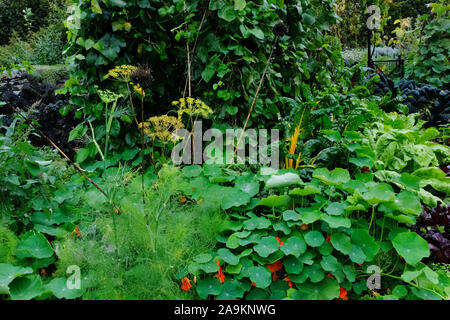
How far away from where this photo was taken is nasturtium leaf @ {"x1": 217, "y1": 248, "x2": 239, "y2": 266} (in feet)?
5.12

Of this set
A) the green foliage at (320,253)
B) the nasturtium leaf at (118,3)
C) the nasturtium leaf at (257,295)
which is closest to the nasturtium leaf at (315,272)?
the green foliage at (320,253)

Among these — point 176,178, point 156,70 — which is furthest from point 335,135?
point 156,70

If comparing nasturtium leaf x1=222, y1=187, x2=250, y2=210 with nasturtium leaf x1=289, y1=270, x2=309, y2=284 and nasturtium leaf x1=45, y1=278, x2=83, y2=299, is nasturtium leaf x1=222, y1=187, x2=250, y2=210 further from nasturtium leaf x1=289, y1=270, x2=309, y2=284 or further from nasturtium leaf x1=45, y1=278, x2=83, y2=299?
nasturtium leaf x1=45, y1=278, x2=83, y2=299

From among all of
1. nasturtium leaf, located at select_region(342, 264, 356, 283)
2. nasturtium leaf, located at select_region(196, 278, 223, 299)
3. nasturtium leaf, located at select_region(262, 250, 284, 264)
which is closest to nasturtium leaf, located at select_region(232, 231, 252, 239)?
nasturtium leaf, located at select_region(262, 250, 284, 264)

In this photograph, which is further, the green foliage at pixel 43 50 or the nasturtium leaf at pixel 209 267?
the green foliage at pixel 43 50

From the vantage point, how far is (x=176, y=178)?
6.34 feet

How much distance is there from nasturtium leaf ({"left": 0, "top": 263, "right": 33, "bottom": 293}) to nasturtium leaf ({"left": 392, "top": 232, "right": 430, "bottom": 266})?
151cm

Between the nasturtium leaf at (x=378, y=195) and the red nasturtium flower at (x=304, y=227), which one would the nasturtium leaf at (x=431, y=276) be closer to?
the nasturtium leaf at (x=378, y=195)

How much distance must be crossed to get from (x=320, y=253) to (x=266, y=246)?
249mm

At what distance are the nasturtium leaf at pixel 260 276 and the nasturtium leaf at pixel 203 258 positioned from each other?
18cm

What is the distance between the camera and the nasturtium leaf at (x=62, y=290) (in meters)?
1.34

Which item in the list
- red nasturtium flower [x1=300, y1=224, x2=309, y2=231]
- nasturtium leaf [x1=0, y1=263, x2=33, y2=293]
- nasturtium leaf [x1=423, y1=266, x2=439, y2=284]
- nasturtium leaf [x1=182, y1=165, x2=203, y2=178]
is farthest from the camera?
nasturtium leaf [x1=182, y1=165, x2=203, y2=178]

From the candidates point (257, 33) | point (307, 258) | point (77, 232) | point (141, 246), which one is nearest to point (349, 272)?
point (307, 258)

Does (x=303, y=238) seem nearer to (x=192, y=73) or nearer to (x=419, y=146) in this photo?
(x=419, y=146)
